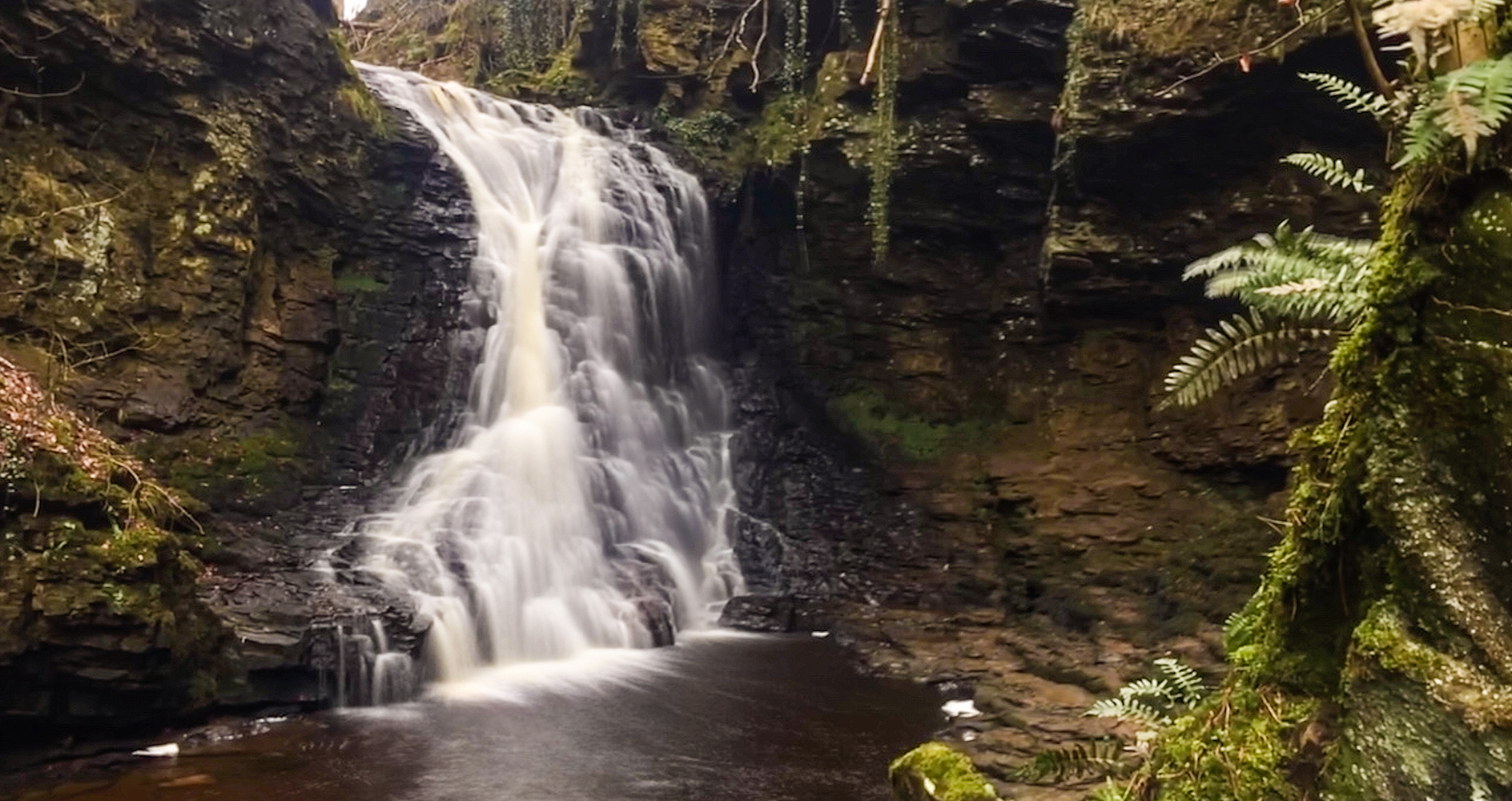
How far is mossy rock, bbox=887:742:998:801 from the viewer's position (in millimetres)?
3867

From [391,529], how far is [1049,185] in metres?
9.47

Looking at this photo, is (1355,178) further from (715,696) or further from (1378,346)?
(715,696)

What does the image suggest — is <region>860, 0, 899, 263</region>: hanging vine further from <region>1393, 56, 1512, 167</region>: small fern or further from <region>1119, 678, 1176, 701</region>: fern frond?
<region>1393, 56, 1512, 167</region>: small fern

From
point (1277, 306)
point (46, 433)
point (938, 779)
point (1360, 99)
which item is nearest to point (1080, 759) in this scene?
point (938, 779)

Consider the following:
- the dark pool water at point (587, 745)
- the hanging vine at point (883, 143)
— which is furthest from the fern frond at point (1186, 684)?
the hanging vine at point (883, 143)

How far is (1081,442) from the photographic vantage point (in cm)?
1284

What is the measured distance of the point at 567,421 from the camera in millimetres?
13414

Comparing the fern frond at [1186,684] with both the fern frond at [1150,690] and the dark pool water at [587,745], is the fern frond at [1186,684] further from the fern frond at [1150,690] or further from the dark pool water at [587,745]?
the dark pool water at [587,745]

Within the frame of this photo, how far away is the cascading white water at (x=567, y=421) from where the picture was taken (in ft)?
34.2

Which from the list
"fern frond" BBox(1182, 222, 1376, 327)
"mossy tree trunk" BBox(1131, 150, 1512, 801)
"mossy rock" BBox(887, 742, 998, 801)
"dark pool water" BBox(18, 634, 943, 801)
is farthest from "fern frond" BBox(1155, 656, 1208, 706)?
"dark pool water" BBox(18, 634, 943, 801)

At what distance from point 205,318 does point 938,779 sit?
33.7 feet

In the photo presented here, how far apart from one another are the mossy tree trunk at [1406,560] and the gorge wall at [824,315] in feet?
15.1

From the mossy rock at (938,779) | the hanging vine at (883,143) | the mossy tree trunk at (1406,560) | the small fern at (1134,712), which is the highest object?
the hanging vine at (883,143)

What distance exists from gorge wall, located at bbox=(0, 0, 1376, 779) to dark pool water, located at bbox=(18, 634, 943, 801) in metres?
0.79
